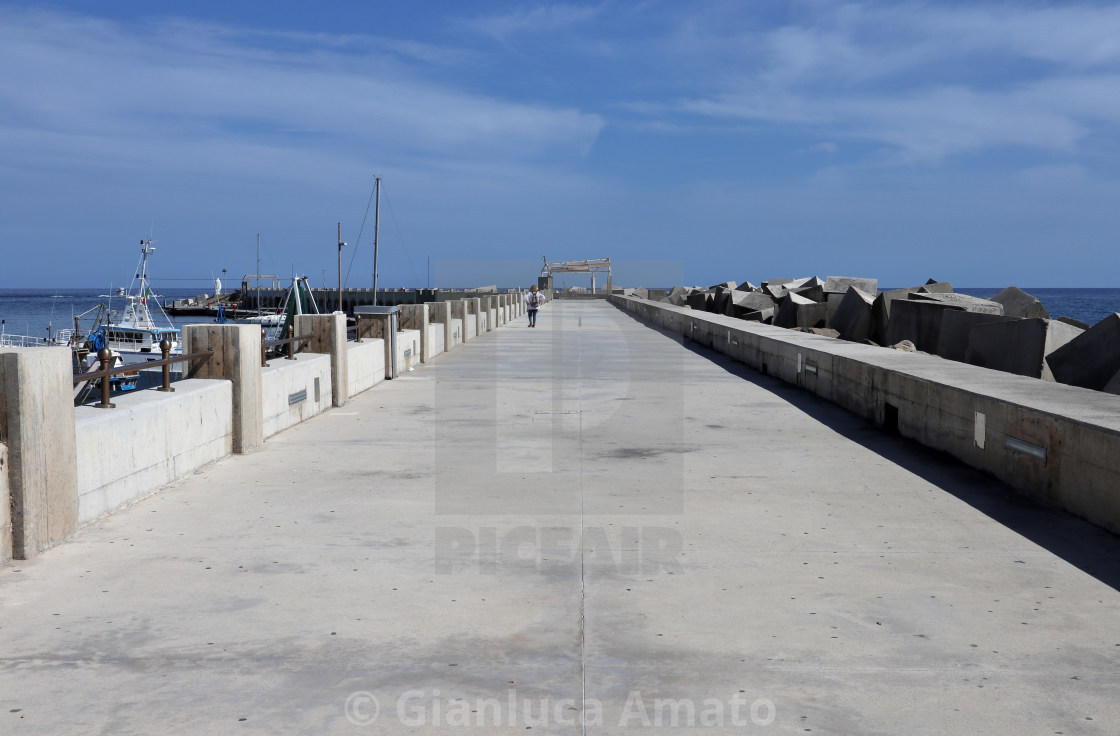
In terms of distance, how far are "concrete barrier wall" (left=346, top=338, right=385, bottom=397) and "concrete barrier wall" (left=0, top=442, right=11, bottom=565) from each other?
30.2ft

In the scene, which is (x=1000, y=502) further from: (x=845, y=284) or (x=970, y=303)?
(x=845, y=284)

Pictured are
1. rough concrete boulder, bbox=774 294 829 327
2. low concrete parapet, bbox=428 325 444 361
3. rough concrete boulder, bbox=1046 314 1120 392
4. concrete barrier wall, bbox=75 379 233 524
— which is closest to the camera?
concrete barrier wall, bbox=75 379 233 524

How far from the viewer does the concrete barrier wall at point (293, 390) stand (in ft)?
38.7

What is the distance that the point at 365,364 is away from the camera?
56.6ft

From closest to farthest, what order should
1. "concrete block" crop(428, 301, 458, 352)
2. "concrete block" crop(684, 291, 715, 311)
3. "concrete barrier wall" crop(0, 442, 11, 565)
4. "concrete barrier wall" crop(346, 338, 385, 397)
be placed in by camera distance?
"concrete barrier wall" crop(0, 442, 11, 565) → "concrete barrier wall" crop(346, 338, 385, 397) → "concrete block" crop(428, 301, 458, 352) → "concrete block" crop(684, 291, 715, 311)

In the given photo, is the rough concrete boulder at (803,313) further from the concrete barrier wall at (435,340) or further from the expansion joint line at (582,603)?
A: the expansion joint line at (582,603)

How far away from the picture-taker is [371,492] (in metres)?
8.70

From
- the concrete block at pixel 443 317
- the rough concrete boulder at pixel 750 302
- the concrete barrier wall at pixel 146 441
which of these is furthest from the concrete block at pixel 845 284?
the concrete barrier wall at pixel 146 441

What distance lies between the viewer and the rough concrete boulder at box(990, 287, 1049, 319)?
84.7 ft

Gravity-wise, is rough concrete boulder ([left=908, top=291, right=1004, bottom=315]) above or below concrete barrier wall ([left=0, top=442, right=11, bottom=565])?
above

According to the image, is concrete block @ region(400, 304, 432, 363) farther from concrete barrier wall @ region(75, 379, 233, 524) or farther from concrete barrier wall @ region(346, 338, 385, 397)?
concrete barrier wall @ region(75, 379, 233, 524)

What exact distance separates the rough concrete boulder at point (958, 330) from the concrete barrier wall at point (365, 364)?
10.5m

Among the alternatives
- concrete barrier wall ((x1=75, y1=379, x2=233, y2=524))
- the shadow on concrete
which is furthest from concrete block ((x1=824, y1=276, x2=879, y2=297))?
concrete barrier wall ((x1=75, y1=379, x2=233, y2=524))

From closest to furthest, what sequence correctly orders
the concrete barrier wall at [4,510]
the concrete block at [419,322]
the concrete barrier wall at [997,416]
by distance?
1. the concrete barrier wall at [4,510]
2. the concrete barrier wall at [997,416]
3. the concrete block at [419,322]
